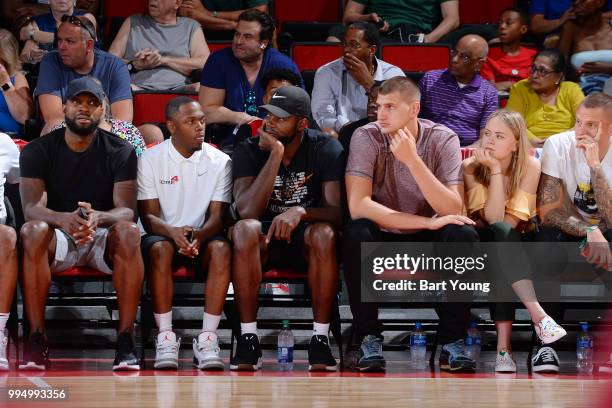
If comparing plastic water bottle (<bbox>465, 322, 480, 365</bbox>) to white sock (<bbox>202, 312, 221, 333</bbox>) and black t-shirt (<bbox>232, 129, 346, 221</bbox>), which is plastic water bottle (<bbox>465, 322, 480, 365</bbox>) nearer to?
black t-shirt (<bbox>232, 129, 346, 221</bbox>)

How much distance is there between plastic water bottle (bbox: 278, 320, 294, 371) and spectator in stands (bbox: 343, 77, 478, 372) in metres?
0.31

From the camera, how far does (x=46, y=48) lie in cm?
786

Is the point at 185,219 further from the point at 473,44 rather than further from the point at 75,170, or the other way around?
the point at 473,44

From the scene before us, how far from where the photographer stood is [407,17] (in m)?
8.71

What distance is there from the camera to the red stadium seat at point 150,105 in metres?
7.34

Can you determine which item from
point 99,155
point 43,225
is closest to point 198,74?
point 99,155

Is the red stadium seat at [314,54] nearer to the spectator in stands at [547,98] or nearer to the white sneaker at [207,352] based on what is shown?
the spectator in stands at [547,98]

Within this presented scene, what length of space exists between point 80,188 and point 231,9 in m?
3.32

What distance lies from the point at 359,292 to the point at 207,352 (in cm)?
82

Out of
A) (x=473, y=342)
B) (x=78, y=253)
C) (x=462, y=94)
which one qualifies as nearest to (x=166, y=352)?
(x=78, y=253)

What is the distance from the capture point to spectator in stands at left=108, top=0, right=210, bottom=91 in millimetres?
7758

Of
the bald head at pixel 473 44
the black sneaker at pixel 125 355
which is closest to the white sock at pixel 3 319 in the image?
the black sneaker at pixel 125 355

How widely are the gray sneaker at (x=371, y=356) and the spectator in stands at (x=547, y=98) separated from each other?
2482 millimetres

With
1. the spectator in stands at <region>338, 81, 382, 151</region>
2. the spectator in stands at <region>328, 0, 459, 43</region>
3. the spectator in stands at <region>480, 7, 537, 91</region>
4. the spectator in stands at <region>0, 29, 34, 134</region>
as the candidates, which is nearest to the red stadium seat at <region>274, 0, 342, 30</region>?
the spectator in stands at <region>328, 0, 459, 43</region>
